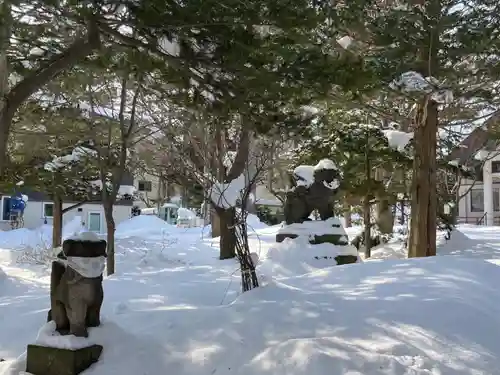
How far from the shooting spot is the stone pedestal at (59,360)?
12.4 ft

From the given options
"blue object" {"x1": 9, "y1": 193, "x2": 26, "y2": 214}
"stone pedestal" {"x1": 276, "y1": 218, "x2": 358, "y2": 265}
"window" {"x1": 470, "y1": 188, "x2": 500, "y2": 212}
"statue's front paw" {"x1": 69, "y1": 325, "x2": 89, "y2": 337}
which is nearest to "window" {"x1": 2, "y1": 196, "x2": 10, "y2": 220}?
"blue object" {"x1": 9, "y1": 193, "x2": 26, "y2": 214}

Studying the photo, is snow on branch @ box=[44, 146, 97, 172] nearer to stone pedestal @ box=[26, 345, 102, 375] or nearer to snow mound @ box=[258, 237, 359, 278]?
snow mound @ box=[258, 237, 359, 278]

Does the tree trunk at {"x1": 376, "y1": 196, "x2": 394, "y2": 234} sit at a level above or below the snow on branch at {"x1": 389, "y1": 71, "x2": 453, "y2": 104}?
below

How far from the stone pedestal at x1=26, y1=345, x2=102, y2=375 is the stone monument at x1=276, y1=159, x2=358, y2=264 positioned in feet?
22.7

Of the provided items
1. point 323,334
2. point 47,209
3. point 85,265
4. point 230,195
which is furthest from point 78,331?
point 47,209

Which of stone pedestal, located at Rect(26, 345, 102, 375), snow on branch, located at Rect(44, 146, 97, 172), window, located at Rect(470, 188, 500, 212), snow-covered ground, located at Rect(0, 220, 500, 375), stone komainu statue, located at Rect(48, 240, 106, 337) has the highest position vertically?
snow on branch, located at Rect(44, 146, 97, 172)

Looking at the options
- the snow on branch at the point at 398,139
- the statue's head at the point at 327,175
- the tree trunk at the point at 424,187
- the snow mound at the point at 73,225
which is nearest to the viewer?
the tree trunk at the point at 424,187

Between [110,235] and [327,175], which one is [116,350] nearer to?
[110,235]

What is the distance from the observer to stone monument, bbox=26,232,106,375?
3805mm

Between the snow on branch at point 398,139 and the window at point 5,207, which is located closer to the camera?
the snow on branch at point 398,139

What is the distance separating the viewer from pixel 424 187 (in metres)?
9.57

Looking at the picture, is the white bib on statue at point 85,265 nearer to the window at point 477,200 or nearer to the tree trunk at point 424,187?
the tree trunk at point 424,187

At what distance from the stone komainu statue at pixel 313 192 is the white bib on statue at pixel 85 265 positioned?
23.6 feet

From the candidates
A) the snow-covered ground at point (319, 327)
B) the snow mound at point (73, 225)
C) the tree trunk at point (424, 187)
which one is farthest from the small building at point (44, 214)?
the snow-covered ground at point (319, 327)
